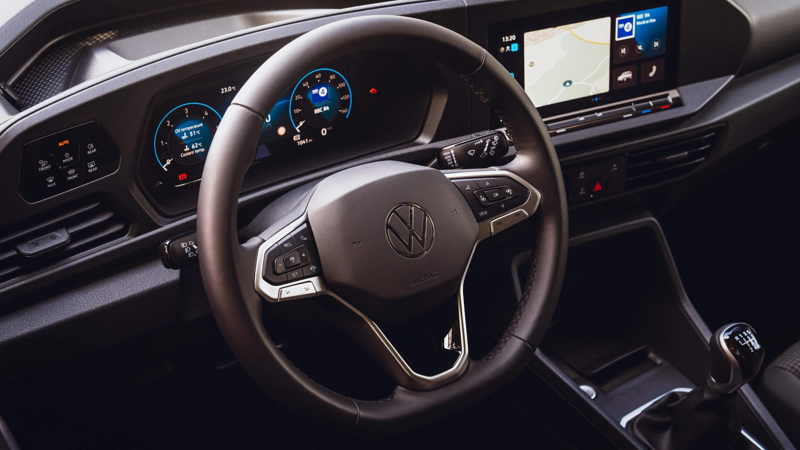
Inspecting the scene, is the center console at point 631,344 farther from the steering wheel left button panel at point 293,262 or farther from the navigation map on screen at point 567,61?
the steering wheel left button panel at point 293,262

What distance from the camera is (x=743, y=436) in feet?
4.38

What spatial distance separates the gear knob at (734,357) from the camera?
1167 millimetres

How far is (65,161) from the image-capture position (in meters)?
0.98

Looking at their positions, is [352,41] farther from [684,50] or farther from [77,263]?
[684,50]

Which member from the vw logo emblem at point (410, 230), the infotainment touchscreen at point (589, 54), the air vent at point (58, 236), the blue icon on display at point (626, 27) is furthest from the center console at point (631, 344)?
the air vent at point (58, 236)

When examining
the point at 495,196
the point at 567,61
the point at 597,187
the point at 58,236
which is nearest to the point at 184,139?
the point at 58,236

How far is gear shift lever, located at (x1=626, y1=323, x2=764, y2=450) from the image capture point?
1.17m

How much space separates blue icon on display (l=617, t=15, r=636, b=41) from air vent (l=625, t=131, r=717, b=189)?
10.0 inches

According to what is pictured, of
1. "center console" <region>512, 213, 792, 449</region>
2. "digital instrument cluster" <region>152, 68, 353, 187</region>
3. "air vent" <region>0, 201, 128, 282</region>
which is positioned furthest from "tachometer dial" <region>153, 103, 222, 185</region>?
"center console" <region>512, 213, 792, 449</region>

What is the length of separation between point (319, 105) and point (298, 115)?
0.04 m

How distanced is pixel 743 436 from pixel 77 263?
1.30m

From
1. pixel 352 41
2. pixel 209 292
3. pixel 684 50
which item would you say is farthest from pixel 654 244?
pixel 209 292

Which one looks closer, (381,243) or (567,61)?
(381,243)

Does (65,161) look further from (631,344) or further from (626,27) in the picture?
(631,344)
